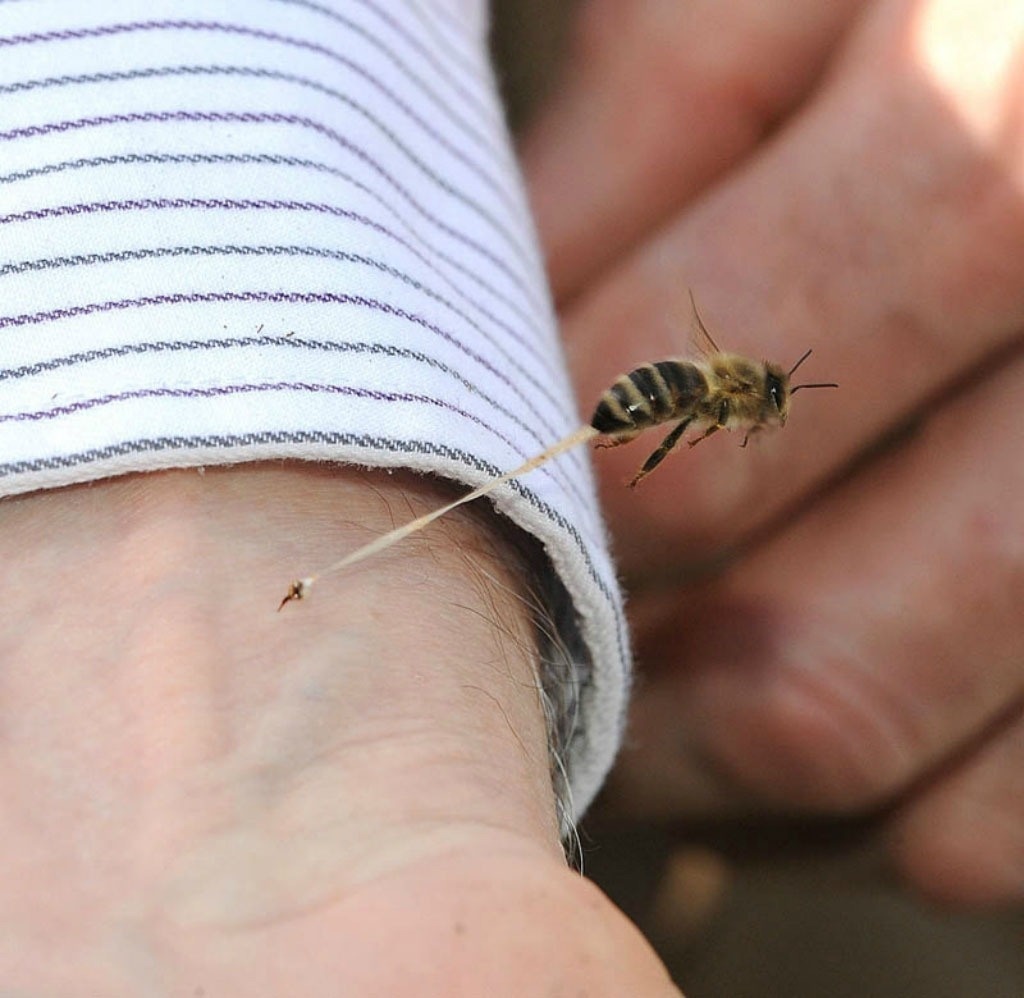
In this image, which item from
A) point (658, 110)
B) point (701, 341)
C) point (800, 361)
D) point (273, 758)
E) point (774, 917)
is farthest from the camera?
point (774, 917)

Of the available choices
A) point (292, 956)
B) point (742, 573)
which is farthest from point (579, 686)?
point (742, 573)

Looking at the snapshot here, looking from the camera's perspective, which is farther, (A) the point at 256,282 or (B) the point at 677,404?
(B) the point at 677,404

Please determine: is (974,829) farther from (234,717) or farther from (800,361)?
(234,717)

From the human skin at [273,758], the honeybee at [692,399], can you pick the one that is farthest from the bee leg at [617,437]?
the human skin at [273,758]

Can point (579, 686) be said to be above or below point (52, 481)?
below

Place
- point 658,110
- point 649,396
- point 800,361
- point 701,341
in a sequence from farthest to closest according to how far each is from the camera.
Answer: point 658,110 → point 800,361 → point 701,341 → point 649,396

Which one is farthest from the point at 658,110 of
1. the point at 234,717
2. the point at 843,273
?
the point at 234,717

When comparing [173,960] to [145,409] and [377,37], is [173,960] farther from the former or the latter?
[377,37]
